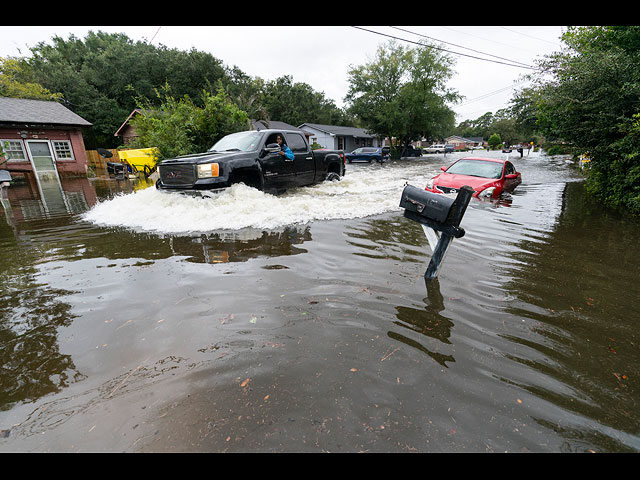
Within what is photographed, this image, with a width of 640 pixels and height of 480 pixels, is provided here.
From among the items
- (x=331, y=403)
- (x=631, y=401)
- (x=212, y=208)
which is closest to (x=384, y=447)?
(x=331, y=403)

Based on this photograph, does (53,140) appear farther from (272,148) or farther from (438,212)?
(438,212)

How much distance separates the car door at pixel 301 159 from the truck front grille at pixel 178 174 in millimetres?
2975

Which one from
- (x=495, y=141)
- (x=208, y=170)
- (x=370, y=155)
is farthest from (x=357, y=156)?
(x=495, y=141)

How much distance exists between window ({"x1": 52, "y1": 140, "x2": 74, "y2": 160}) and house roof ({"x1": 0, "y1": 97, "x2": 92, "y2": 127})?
1.31 meters

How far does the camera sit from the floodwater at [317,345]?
77.4 inches

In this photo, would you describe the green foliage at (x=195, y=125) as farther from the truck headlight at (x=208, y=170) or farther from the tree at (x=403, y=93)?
the tree at (x=403, y=93)

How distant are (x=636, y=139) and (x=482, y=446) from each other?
867cm

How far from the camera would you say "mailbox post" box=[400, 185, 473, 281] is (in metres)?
3.43

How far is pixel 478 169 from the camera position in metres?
9.85

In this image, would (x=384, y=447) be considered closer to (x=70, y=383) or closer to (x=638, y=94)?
(x=70, y=383)

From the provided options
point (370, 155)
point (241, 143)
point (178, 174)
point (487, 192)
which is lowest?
point (487, 192)

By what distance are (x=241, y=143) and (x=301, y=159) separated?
6.07 feet

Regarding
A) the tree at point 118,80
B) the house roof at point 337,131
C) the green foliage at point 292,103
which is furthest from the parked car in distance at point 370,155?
the green foliage at point 292,103

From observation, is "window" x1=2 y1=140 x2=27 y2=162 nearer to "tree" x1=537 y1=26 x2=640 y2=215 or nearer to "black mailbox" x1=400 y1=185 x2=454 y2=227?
"black mailbox" x1=400 y1=185 x2=454 y2=227
